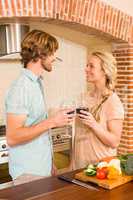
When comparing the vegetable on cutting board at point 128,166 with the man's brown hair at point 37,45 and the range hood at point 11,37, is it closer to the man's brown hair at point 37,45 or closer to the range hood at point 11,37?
the man's brown hair at point 37,45

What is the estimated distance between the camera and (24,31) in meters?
3.52

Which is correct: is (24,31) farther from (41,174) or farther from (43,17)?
(41,174)

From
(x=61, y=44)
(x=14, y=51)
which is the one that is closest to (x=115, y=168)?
(x=14, y=51)

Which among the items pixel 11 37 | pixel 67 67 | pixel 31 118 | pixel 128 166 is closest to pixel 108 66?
pixel 31 118

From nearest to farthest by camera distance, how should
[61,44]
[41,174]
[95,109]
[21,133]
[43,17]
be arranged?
[21,133] < [41,174] < [95,109] < [43,17] < [61,44]

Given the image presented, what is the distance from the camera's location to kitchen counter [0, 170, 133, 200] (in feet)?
4.97

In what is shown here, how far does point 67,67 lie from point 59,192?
8.90ft

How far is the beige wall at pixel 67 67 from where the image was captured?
157 inches

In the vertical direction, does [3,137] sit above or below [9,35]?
below

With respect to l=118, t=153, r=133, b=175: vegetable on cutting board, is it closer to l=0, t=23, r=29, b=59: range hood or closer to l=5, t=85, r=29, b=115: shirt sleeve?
l=5, t=85, r=29, b=115: shirt sleeve

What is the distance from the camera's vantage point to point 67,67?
4160 mm

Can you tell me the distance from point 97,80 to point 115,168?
0.78 metres

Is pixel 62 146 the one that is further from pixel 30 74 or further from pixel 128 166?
pixel 128 166

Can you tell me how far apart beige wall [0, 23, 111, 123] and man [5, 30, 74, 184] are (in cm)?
173
